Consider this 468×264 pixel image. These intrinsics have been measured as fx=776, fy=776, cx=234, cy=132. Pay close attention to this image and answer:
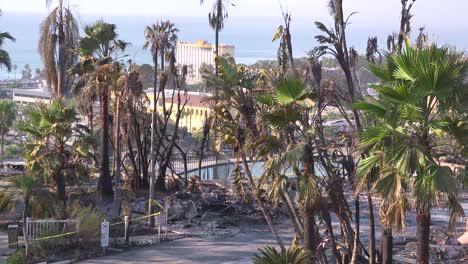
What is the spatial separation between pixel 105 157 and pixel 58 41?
5555mm

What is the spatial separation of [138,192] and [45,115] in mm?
6360

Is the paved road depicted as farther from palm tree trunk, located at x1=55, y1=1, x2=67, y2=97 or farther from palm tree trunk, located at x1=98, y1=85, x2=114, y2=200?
palm tree trunk, located at x1=55, y1=1, x2=67, y2=97

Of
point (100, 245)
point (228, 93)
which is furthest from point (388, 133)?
point (100, 245)

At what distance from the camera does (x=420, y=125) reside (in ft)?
33.5

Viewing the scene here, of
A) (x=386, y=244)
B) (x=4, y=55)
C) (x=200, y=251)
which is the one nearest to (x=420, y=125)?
(x=386, y=244)

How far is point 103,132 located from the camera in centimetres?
2378

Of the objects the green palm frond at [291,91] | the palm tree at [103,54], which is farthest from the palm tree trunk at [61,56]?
the green palm frond at [291,91]

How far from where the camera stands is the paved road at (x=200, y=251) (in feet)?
59.7

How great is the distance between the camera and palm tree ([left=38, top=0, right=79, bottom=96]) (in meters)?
27.1

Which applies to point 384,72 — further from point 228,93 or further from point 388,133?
point 228,93

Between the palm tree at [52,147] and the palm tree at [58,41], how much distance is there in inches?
263

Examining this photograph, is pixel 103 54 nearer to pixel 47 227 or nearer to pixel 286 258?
pixel 47 227

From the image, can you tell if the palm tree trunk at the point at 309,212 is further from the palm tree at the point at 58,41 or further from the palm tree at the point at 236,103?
the palm tree at the point at 58,41

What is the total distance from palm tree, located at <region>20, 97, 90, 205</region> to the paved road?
2.99 m
